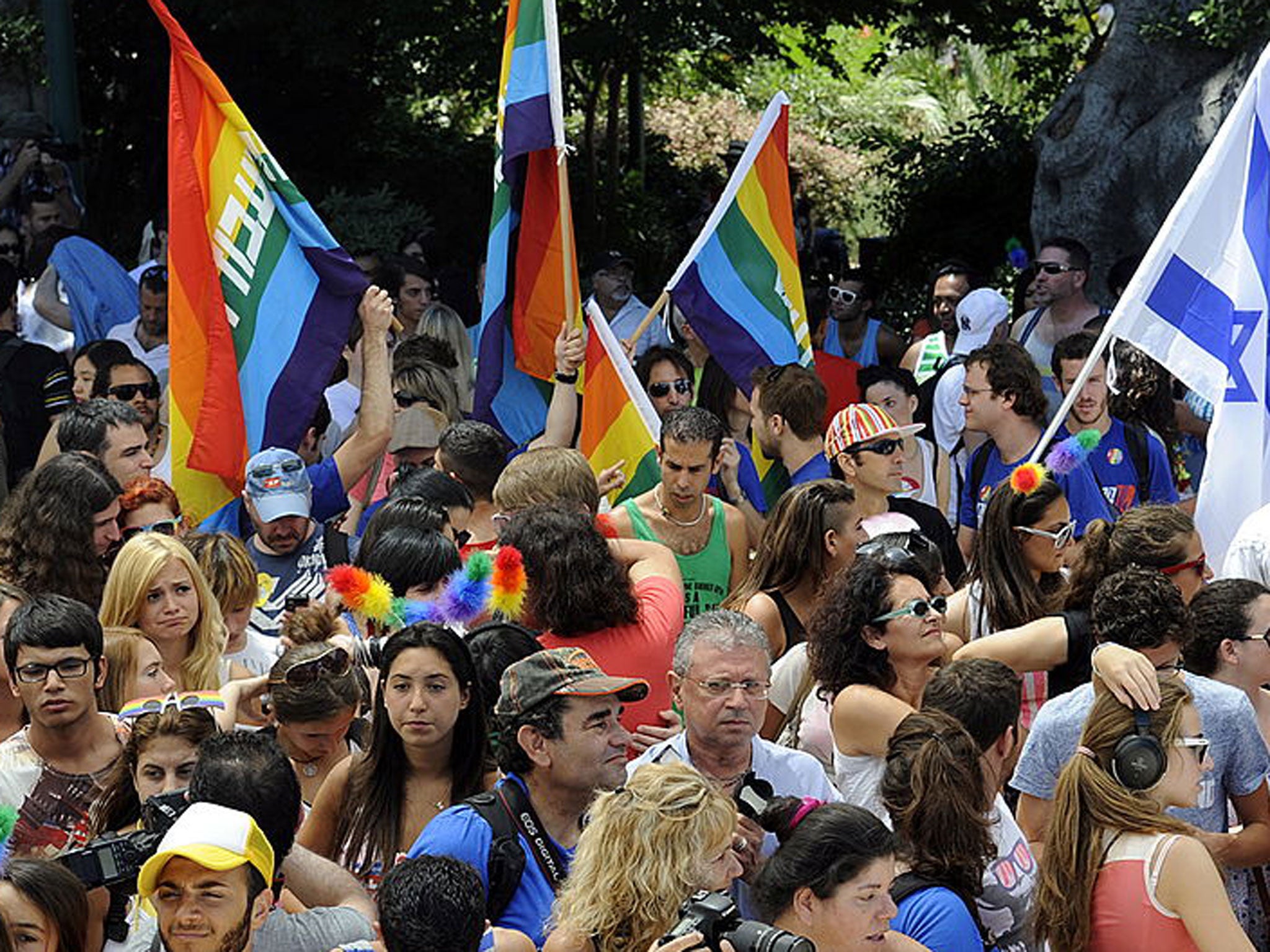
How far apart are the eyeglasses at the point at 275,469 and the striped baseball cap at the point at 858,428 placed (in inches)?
78.2

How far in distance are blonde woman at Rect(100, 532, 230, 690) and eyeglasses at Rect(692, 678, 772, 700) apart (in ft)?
5.82

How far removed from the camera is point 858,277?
518 inches

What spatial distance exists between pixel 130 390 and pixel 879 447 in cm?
336

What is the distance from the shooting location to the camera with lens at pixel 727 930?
3928 millimetres

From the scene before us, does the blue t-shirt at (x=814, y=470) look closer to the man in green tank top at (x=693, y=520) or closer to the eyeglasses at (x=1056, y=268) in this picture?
the man in green tank top at (x=693, y=520)

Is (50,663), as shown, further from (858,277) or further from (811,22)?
(811,22)

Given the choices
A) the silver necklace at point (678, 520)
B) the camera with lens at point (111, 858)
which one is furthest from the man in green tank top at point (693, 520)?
the camera with lens at point (111, 858)

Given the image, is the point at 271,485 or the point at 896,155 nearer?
the point at 271,485

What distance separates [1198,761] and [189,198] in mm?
5163

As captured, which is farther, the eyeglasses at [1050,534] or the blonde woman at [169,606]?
the eyeglasses at [1050,534]

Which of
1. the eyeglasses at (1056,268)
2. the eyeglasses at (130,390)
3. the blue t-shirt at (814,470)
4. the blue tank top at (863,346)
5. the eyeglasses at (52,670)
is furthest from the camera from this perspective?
the blue tank top at (863,346)

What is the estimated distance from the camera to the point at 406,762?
18.3ft

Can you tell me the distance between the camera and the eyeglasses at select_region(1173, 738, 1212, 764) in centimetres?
523

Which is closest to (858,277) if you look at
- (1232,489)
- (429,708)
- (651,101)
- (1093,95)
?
(1093,95)
